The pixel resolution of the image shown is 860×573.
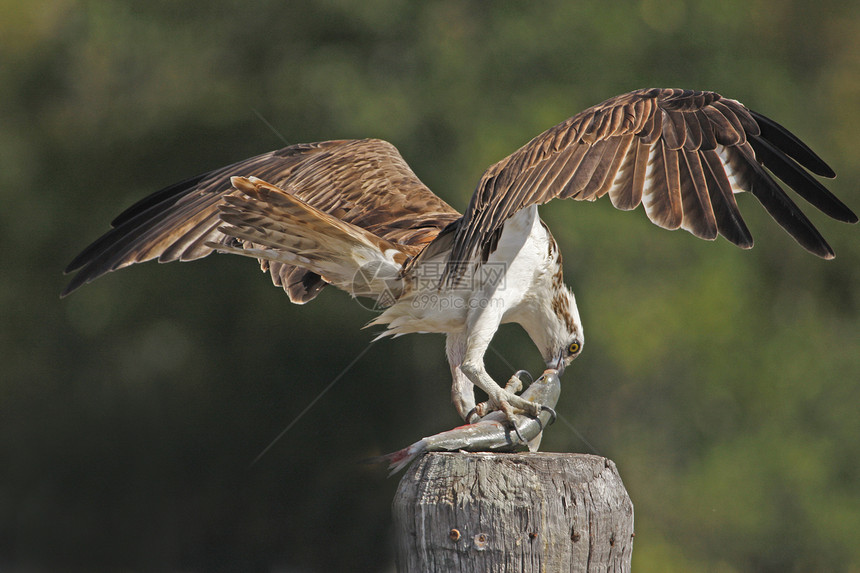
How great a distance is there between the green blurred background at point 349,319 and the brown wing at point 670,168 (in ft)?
13.4

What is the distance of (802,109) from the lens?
332 inches

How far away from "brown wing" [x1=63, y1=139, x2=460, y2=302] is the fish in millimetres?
913

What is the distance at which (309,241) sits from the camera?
3.69 m

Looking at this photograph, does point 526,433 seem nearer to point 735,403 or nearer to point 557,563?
point 557,563

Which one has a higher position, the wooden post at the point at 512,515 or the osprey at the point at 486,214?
the osprey at the point at 486,214

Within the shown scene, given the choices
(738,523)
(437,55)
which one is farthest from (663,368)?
(437,55)

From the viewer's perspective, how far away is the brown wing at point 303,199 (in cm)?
440

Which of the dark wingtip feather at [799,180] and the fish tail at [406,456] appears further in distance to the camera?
the dark wingtip feather at [799,180]

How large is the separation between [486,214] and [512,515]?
3.86 ft

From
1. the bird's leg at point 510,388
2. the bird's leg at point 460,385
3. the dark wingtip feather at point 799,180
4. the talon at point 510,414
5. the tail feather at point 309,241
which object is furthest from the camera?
the bird's leg at point 460,385

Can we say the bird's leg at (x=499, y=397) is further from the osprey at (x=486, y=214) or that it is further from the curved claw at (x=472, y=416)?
the curved claw at (x=472, y=416)

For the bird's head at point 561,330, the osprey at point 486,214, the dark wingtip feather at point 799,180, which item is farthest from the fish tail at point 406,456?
the dark wingtip feather at point 799,180

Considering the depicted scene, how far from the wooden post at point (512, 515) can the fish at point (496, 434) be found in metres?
0.30

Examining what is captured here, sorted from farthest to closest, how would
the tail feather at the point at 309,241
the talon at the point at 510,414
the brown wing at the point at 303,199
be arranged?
1. the brown wing at the point at 303,199
2. the talon at the point at 510,414
3. the tail feather at the point at 309,241
